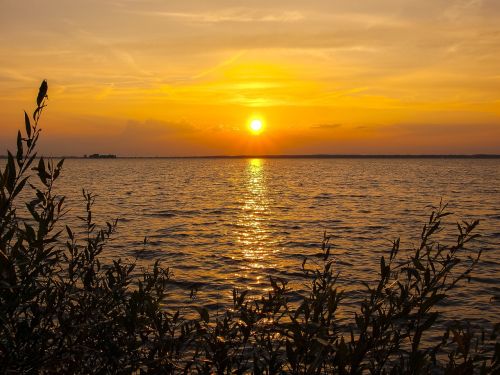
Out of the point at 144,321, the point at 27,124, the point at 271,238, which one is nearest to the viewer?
the point at 27,124

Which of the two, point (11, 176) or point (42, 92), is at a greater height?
point (42, 92)

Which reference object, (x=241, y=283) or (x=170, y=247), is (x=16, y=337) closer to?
(x=241, y=283)

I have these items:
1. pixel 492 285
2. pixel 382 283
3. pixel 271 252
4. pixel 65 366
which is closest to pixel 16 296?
pixel 65 366

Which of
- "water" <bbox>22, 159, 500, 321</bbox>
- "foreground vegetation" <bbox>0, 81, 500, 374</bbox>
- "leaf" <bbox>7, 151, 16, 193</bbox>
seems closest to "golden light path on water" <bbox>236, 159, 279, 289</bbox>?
"water" <bbox>22, 159, 500, 321</bbox>

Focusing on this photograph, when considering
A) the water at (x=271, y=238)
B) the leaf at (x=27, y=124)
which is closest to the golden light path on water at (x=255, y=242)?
the water at (x=271, y=238)

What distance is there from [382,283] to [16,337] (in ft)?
12.7

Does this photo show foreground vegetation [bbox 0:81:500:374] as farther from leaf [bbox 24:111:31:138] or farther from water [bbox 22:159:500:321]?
water [bbox 22:159:500:321]

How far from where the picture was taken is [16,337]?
15.2ft

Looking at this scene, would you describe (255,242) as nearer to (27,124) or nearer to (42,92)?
(27,124)

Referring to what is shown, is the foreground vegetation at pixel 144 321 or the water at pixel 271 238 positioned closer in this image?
the foreground vegetation at pixel 144 321

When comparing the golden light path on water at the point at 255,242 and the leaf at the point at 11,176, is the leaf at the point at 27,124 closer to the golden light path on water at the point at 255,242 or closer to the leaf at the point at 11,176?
the leaf at the point at 11,176

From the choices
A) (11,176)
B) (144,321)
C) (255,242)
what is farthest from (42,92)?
(255,242)

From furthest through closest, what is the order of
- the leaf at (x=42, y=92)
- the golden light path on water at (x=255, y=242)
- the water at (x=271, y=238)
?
the golden light path on water at (x=255, y=242), the water at (x=271, y=238), the leaf at (x=42, y=92)

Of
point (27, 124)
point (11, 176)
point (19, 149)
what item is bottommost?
point (11, 176)
